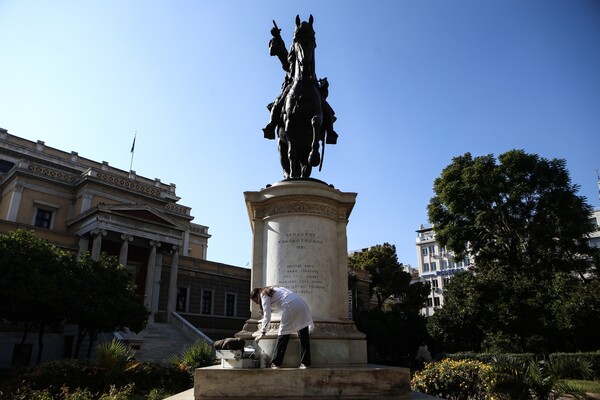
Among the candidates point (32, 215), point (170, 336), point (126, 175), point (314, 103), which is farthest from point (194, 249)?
point (314, 103)

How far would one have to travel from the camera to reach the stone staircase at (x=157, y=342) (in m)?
26.2

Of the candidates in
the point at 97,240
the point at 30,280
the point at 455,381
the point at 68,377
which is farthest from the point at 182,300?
the point at 455,381

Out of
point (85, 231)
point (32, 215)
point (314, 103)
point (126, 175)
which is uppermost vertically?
point (126, 175)

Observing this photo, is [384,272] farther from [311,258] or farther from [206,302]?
[311,258]

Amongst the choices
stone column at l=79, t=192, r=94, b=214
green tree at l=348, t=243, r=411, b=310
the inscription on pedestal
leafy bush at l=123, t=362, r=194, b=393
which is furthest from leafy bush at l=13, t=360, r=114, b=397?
green tree at l=348, t=243, r=411, b=310

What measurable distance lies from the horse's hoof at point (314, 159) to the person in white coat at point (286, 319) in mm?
3585

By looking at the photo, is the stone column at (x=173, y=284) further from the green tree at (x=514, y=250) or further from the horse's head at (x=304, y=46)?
the horse's head at (x=304, y=46)

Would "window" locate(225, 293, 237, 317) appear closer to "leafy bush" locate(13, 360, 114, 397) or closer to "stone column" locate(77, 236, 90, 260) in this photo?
"stone column" locate(77, 236, 90, 260)

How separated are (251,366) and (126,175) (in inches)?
1844

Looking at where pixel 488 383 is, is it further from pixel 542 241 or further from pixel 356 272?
pixel 356 272

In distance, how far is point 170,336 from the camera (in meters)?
31.5

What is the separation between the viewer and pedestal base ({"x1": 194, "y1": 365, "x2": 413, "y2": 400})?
Result: 5.84 meters

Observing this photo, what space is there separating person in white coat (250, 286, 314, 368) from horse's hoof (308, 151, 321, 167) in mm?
3585

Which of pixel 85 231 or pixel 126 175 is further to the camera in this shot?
pixel 126 175
